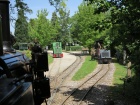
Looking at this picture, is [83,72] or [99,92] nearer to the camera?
[99,92]

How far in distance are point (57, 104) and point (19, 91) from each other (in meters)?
8.41

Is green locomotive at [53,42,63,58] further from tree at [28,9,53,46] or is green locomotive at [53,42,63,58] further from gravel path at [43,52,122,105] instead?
gravel path at [43,52,122,105]

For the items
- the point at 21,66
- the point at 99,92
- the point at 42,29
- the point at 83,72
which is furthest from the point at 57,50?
the point at 21,66

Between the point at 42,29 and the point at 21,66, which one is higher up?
the point at 42,29

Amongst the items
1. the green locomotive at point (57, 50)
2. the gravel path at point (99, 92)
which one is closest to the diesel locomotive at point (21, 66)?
the gravel path at point (99, 92)

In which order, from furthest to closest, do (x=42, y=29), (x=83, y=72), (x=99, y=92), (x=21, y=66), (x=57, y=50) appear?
(x=42, y=29), (x=57, y=50), (x=83, y=72), (x=99, y=92), (x=21, y=66)

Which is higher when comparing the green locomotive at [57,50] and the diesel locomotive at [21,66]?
the diesel locomotive at [21,66]

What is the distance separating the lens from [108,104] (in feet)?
33.8

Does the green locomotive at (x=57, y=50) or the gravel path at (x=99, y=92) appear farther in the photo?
the green locomotive at (x=57, y=50)

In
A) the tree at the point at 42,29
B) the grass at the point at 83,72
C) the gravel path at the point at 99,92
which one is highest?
the tree at the point at 42,29

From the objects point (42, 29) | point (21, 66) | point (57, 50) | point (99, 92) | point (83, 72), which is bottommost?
point (99, 92)

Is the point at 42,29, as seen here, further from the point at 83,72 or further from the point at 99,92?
the point at 99,92

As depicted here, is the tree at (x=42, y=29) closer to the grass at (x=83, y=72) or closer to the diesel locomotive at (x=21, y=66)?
the grass at (x=83, y=72)

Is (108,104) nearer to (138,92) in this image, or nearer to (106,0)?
(138,92)
